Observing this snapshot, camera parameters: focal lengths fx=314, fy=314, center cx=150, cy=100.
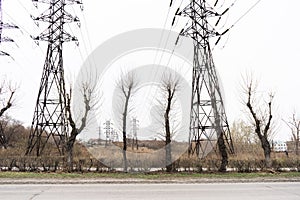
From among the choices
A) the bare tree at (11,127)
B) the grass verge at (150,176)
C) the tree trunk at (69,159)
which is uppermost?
the bare tree at (11,127)

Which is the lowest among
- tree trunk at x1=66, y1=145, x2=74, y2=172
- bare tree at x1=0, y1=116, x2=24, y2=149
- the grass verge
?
the grass verge

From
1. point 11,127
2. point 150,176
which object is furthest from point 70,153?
point 11,127

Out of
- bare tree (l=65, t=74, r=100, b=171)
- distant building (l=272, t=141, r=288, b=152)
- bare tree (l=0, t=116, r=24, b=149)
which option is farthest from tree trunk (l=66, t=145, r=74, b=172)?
bare tree (l=0, t=116, r=24, b=149)

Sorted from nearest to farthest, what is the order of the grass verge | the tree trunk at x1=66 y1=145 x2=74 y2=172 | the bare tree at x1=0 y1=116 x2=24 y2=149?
the grass verge < the tree trunk at x1=66 y1=145 x2=74 y2=172 < the bare tree at x1=0 y1=116 x2=24 y2=149

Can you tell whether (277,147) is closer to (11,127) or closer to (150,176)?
(150,176)

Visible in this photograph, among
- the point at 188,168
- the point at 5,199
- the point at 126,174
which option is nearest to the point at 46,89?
the point at 126,174

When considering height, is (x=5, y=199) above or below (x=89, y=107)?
below

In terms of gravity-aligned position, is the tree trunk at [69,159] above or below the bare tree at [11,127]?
below

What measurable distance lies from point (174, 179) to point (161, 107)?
8.14 m

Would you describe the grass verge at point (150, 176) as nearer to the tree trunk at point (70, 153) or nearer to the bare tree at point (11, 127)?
the tree trunk at point (70, 153)

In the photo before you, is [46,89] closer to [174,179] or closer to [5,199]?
[174,179]

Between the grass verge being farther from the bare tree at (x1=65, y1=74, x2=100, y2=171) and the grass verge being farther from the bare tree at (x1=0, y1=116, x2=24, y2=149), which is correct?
the bare tree at (x1=0, y1=116, x2=24, y2=149)

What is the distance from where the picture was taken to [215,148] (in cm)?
2259

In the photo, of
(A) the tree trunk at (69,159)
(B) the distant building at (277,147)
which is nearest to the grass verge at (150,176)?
(A) the tree trunk at (69,159)
